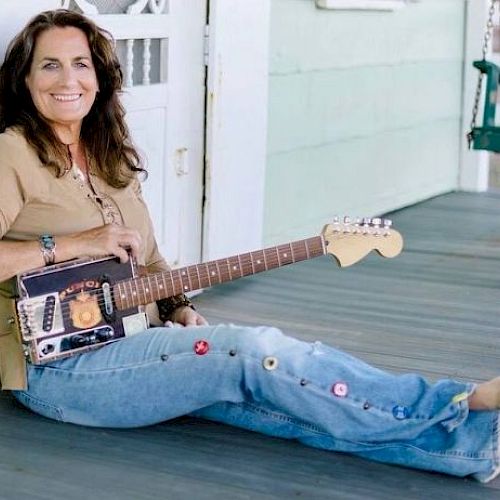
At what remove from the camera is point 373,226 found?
2982 millimetres

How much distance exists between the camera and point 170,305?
3.04m

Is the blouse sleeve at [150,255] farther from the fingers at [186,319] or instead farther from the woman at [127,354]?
the fingers at [186,319]

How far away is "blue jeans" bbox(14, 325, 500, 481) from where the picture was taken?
2.56 metres

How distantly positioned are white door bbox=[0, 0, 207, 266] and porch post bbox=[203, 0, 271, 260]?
0.04 m

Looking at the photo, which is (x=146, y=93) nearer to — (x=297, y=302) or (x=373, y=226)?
(x=297, y=302)

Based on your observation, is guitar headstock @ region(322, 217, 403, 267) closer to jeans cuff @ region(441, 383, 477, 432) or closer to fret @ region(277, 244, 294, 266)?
fret @ region(277, 244, 294, 266)

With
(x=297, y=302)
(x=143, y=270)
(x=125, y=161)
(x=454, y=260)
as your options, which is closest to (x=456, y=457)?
(x=143, y=270)

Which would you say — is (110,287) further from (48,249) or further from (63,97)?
(63,97)

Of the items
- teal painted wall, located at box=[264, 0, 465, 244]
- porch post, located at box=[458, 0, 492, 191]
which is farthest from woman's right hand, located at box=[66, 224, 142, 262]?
porch post, located at box=[458, 0, 492, 191]

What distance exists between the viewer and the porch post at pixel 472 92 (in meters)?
7.29

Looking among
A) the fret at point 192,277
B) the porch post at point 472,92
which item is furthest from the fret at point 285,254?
the porch post at point 472,92

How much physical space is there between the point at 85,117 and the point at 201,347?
0.72 meters

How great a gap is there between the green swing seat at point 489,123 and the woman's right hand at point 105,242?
2950mm

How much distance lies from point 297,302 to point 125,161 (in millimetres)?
1580
